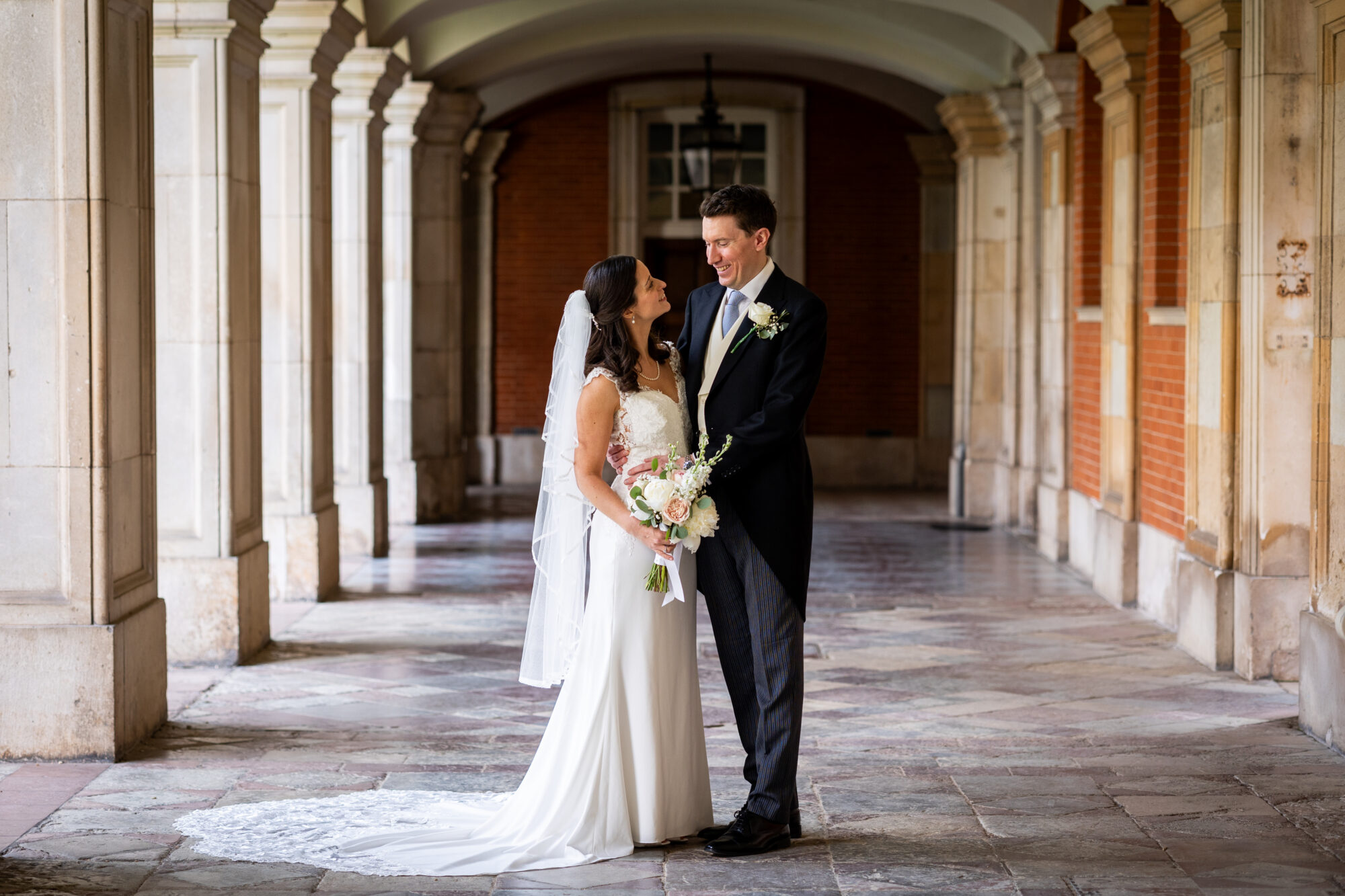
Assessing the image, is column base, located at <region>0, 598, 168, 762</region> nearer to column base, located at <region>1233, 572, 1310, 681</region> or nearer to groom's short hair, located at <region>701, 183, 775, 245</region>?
groom's short hair, located at <region>701, 183, 775, 245</region>

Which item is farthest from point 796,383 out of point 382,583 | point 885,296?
point 885,296

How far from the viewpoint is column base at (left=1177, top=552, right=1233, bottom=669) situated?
23.2ft

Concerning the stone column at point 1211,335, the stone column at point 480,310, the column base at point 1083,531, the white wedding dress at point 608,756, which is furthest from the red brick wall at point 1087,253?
the stone column at point 480,310

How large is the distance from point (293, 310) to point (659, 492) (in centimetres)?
542

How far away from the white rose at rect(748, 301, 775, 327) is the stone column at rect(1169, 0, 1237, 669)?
3.33 m

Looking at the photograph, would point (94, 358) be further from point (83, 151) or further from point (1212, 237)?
point (1212, 237)

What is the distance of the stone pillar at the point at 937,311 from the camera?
1673cm

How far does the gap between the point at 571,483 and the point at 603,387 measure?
332 millimetres

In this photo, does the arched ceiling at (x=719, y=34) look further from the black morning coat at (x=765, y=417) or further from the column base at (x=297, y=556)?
the black morning coat at (x=765, y=417)

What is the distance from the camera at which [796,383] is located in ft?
14.3

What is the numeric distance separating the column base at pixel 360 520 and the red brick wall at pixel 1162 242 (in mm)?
5199

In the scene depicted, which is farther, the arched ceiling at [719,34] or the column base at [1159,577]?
the arched ceiling at [719,34]

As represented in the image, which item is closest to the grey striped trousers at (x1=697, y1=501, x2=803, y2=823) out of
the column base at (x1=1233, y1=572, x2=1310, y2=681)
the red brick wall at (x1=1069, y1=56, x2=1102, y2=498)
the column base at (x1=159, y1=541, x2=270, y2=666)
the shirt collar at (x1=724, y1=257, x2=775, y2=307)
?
the shirt collar at (x1=724, y1=257, x2=775, y2=307)

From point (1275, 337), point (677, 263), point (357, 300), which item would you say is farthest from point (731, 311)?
point (677, 263)
